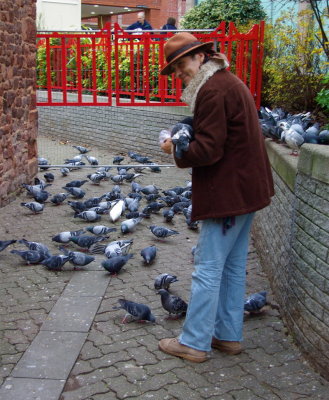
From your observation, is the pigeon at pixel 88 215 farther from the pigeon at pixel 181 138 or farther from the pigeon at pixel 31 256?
the pigeon at pixel 181 138

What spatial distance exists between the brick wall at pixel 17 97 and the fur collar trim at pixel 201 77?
5005 millimetres

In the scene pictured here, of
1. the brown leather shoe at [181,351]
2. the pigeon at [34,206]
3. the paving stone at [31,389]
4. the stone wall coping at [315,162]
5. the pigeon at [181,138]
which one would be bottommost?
the paving stone at [31,389]

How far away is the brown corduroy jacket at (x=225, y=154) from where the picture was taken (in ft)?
11.6

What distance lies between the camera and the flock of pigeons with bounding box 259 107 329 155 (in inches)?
217

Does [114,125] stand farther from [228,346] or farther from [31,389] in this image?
[31,389]

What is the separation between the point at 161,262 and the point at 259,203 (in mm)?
2642

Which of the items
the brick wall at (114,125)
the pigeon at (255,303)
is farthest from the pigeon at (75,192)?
the pigeon at (255,303)

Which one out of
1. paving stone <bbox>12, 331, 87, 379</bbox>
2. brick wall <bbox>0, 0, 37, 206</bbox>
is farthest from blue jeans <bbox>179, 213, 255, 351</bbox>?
brick wall <bbox>0, 0, 37, 206</bbox>

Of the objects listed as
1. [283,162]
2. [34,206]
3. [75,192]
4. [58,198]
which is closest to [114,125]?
[75,192]

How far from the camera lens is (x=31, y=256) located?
5891 mm

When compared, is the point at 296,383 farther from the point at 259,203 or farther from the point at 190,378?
the point at 259,203

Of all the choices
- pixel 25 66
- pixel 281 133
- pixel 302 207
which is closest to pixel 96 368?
pixel 302 207

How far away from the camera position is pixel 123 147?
A: 1355 cm

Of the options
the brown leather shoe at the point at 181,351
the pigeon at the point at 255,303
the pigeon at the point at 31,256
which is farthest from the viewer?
the pigeon at the point at 31,256
